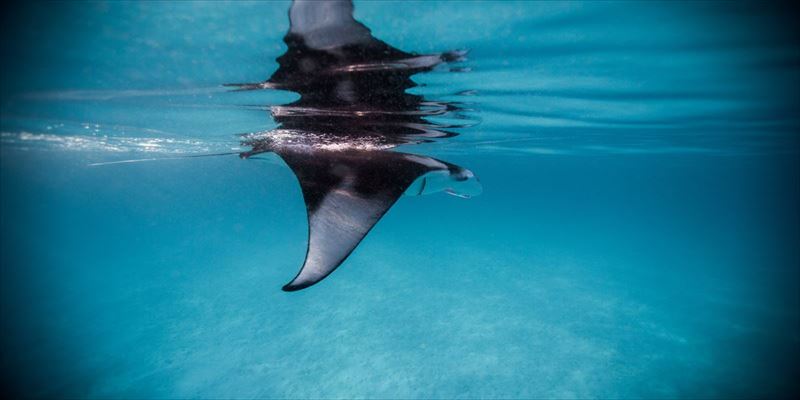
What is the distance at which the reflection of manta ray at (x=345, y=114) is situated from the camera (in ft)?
11.8

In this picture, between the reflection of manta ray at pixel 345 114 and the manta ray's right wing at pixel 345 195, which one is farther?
the reflection of manta ray at pixel 345 114

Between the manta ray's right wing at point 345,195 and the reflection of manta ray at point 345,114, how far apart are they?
0.01m

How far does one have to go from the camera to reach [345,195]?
4.21m

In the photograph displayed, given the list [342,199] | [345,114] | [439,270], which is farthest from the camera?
[439,270]

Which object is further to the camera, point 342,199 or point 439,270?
point 439,270

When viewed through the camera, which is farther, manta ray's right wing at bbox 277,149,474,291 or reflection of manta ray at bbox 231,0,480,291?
reflection of manta ray at bbox 231,0,480,291

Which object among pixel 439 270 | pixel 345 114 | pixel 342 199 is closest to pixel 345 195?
pixel 342 199

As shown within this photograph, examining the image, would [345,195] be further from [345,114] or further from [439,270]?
[439,270]

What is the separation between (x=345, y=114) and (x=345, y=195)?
3.41 meters

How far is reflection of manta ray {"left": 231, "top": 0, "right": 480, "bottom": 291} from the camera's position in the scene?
11.8ft

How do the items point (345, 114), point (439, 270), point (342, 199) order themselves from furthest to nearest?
point (439, 270) → point (345, 114) → point (342, 199)

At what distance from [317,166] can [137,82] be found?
12.7 ft

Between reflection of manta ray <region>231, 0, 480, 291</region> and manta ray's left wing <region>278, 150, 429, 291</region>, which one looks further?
reflection of manta ray <region>231, 0, 480, 291</region>

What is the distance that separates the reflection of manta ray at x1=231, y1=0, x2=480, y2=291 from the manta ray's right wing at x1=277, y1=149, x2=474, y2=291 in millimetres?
11
